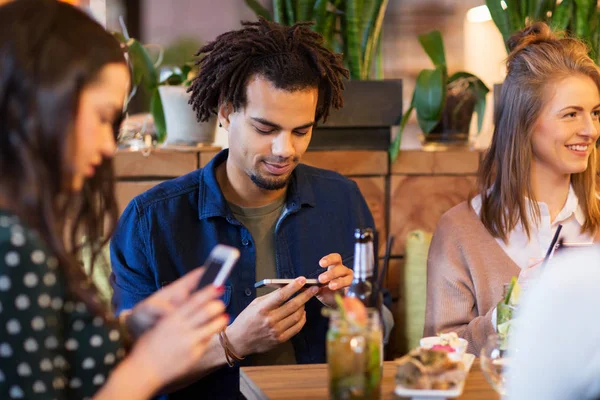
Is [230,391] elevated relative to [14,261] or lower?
lower

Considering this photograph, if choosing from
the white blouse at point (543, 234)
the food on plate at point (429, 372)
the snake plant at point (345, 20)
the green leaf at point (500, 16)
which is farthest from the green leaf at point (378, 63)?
the food on plate at point (429, 372)

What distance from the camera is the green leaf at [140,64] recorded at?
2.43 m

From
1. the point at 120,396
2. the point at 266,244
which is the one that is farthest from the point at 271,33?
the point at 120,396

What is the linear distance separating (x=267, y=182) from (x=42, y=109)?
94 centimetres

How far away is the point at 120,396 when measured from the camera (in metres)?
1.10

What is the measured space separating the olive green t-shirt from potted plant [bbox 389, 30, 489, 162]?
59cm

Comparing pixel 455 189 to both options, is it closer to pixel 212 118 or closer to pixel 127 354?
pixel 212 118

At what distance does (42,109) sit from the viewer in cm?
108

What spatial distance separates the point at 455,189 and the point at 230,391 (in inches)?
41.2

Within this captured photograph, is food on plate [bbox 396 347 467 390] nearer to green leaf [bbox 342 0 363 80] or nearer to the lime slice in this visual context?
the lime slice

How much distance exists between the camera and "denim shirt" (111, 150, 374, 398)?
1971mm

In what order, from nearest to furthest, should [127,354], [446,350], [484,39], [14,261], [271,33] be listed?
[14,261]
[127,354]
[446,350]
[271,33]
[484,39]

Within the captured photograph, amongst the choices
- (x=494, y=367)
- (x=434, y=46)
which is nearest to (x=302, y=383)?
(x=494, y=367)

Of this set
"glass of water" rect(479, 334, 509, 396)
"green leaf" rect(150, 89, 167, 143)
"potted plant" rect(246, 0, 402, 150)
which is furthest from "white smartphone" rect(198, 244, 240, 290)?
"green leaf" rect(150, 89, 167, 143)
